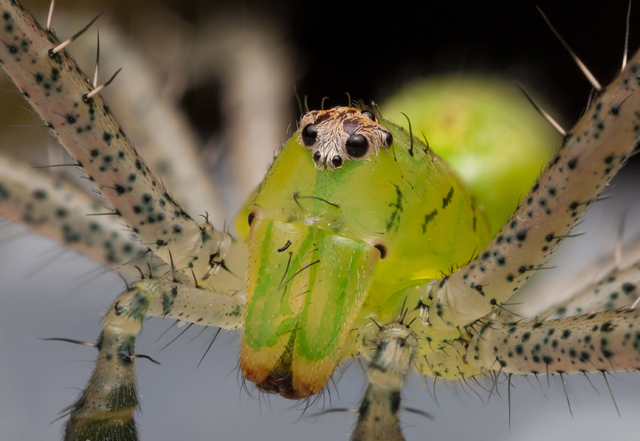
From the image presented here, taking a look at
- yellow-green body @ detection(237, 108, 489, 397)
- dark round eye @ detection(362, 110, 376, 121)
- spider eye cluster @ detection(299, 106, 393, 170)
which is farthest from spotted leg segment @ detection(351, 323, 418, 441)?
dark round eye @ detection(362, 110, 376, 121)

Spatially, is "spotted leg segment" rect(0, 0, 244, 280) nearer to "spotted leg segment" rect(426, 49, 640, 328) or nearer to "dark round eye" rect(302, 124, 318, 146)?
"dark round eye" rect(302, 124, 318, 146)

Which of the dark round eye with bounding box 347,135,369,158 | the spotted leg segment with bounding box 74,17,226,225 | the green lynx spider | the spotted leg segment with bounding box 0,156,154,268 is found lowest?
the green lynx spider

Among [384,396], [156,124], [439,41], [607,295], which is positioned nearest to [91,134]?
[384,396]

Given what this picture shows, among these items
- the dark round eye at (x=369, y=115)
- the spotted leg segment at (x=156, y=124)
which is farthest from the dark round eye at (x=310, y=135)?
the spotted leg segment at (x=156, y=124)

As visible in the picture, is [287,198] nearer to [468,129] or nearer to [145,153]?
[468,129]

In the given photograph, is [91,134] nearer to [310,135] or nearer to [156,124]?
[310,135]

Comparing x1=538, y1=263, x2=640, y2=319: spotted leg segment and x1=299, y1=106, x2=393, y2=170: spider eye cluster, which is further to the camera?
x1=538, y1=263, x2=640, y2=319: spotted leg segment
